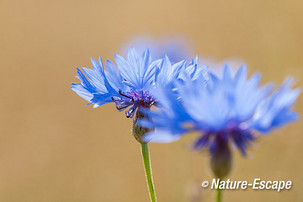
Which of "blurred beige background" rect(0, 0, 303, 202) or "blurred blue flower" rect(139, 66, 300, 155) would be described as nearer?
"blurred blue flower" rect(139, 66, 300, 155)

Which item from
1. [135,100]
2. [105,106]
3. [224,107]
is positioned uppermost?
[105,106]

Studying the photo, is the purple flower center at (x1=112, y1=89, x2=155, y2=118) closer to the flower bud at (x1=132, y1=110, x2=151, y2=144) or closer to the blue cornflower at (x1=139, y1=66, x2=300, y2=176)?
the flower bud at (x1=132, y1=110, x2=151, y2=144)

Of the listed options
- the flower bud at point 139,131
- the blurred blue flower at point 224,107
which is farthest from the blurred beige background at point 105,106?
the blurred blue flower at point 224,107

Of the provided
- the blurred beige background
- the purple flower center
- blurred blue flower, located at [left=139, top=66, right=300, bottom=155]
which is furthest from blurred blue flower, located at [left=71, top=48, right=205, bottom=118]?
the blurred beige background

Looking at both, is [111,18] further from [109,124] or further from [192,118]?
[192,118]

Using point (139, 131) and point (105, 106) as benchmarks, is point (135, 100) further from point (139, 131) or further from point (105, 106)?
point (105, 106)

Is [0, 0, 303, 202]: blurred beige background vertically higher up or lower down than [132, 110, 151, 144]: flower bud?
higher up

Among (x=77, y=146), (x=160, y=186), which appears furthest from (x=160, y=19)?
(x=160, y=186)

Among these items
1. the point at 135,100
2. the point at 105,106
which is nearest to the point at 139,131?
the point at 135,100
